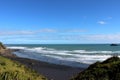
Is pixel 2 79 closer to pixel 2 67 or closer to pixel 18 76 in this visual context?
pixel 18 76

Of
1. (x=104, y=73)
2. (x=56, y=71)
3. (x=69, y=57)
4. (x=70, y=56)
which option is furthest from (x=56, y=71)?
(x=70, y=56)

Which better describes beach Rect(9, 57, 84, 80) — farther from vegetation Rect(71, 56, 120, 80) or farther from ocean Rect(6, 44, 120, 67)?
vegetation Rect(71, 56, 120, 80)

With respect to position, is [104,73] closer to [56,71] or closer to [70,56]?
[56,71]

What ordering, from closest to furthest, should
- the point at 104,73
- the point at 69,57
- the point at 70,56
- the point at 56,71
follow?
1. the point at 104,73
2. the point at 56,71
3. the point at 69,57
4. the point at 70,56

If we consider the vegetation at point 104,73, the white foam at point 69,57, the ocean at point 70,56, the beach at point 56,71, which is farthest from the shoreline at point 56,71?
the vegetation at point 104,73

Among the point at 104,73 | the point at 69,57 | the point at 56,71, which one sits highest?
the point at 104,73

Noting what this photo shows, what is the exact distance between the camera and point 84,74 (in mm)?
7641

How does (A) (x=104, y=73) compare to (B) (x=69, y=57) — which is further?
(B) (x=69, y=57)

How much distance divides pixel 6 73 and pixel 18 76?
26 cm

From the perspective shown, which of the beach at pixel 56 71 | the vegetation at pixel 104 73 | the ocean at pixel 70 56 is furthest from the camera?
the ocean at pixel 70 56

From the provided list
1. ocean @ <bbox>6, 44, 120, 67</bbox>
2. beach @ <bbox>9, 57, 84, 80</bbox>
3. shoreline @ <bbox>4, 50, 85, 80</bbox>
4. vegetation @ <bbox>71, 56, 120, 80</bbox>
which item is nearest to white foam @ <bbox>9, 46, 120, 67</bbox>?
ocean @ <bbox>6, 44, 120, 67</bbox>

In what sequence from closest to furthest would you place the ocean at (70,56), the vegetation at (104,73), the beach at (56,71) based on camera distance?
the vegetation at (104,73) < the beach at (56,71) < the ocean at (70,56)

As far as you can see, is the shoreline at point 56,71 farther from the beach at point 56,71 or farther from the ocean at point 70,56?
the ocean at point 70,56

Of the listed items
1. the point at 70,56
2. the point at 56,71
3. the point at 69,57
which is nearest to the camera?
the point at 56,71
